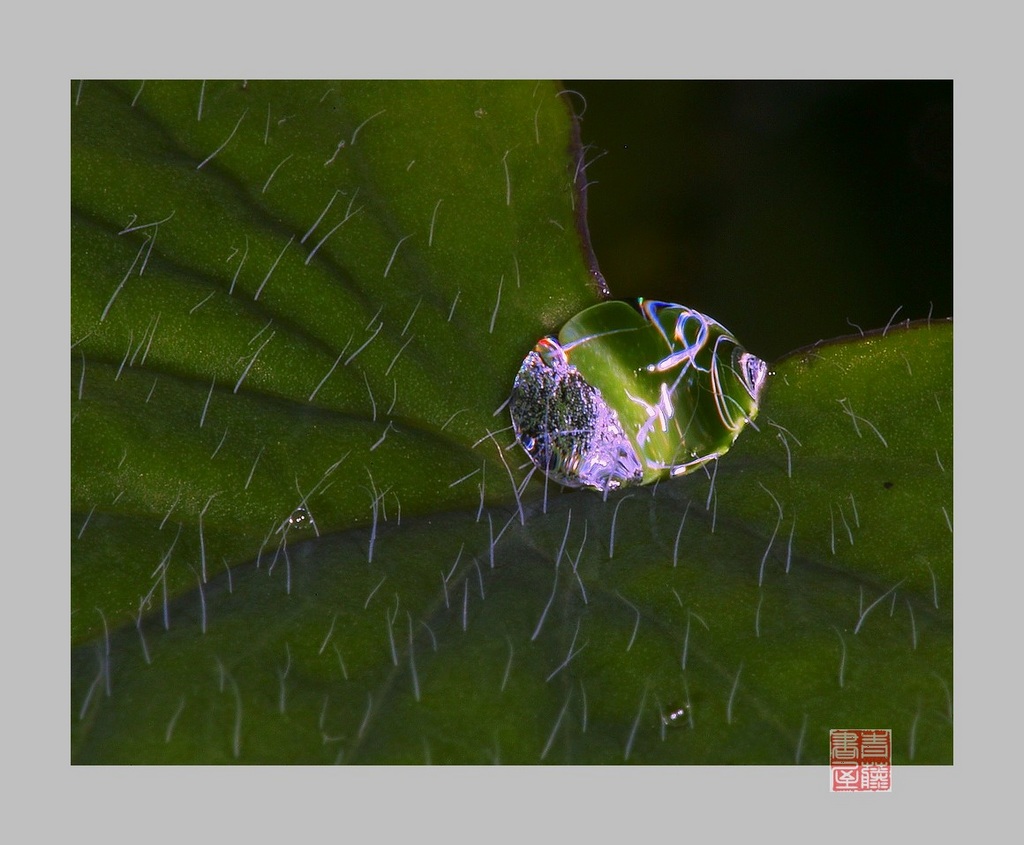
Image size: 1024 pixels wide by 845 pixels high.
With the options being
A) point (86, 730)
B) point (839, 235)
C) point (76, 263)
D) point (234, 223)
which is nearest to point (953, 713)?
point (839, 235)

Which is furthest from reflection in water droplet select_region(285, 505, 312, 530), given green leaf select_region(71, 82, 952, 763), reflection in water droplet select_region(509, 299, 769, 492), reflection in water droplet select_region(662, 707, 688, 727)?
reflection in water droplet select_region(662, 707, 688, 727)

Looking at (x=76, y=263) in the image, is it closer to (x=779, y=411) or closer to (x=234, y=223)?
(x=234, y=223)

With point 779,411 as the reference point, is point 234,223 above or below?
above

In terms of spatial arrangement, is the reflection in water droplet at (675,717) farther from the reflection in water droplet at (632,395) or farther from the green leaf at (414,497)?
the reflection in water droplet at (632,395)

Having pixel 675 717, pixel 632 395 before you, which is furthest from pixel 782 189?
pixel 675 717

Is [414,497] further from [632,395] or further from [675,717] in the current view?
[675,717]

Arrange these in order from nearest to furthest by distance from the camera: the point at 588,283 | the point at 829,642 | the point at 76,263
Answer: the point at 829,642
the point at 76,263
the point at 588,283

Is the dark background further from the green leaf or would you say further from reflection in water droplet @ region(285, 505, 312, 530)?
reflection in water droplet @ region(285, 505, 312, 530)

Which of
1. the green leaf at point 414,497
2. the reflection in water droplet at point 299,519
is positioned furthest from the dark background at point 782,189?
the reflection in water droplet at point 299,519
